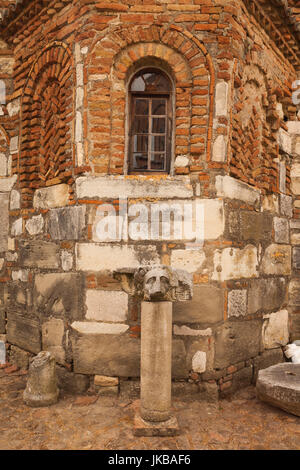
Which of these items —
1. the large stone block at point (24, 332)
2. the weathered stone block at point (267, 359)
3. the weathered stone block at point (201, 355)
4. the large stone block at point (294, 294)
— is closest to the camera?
the weathered stone block at point (201, 355)

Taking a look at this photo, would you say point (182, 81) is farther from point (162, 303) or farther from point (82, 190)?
point (162, 303)

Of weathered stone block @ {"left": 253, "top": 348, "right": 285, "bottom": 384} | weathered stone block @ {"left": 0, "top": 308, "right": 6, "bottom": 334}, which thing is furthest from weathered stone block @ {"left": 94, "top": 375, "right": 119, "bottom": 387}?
weathered stone block @ {"left": 0, "top": 308, "right": 6, "bottom": 334}

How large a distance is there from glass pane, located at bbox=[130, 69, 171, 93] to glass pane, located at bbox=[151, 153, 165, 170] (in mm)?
717

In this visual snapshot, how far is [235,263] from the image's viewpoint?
149 inches

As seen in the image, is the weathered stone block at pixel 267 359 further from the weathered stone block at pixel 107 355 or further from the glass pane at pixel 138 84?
the glass pane at pixel 138 84

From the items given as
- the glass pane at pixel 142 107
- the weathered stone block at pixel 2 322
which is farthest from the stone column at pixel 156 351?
the weathered stone block at pixel 2 322

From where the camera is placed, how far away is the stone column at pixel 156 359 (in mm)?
2873

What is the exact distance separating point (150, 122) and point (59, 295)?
7.35 feet

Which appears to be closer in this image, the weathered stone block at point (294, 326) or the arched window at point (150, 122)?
the arched window at point (150, 122)

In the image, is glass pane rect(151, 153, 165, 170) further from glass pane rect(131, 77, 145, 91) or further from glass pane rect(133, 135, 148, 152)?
glass pane rect(131, 77, 145, 91)

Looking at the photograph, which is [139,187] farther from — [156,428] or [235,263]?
[156,428]

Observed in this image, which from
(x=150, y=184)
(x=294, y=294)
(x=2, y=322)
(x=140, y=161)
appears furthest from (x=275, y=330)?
(x=2, y=322)

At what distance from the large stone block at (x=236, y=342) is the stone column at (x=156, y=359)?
34.9 inches

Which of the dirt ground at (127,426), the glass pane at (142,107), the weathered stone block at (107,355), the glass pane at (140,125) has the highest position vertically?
the glass pane at (142,107)
